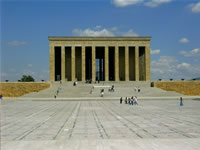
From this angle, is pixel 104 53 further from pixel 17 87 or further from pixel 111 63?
pixel 17 87

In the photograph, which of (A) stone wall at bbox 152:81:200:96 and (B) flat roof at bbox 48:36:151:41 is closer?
(A) stone wall at bbox 152:81:200:96

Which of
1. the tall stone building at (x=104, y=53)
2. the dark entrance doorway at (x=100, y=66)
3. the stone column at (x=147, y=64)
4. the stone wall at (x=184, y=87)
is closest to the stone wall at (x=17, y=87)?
the tall stone building at (x=104, y=53)

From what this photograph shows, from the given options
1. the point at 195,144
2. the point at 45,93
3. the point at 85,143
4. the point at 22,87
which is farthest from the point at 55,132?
the point at 22,87

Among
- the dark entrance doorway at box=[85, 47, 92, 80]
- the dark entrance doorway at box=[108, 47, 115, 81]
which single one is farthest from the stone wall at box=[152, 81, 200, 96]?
the dark entrance doorway at box=[85, 47, 92, 80]

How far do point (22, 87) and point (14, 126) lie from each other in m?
39.1

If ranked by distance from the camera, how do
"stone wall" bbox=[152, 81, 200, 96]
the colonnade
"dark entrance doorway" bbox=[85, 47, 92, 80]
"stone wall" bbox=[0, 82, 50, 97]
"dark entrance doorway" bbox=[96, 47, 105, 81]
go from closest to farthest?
1. "stone wall" bbox=[0, 82, 50, 97]
2. "stone wall" bbox=[152, 81, 200, 96]
3. the colonnade
4. "dark entrance doorway" bbox=[96, 47, 105, 81]
5. "dark entrance doorway" bbox=[85, 47, 92, 80]

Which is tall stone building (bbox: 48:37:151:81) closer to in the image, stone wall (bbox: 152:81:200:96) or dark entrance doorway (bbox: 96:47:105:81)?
dark entrance doorway (bbox: 96:47:105:81)

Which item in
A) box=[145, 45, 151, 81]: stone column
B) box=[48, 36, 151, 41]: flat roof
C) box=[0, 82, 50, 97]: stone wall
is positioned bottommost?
box=[0, 82, 50, 97]: stone wall

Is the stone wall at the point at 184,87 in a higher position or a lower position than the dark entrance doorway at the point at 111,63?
lower

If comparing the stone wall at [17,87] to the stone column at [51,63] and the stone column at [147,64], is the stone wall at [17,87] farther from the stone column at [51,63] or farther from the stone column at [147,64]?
the stone column at [147,64]

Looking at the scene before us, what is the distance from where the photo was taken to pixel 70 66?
6475cm

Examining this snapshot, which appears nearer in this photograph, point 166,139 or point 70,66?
point 166,139

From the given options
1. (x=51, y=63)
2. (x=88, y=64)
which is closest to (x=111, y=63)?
(x=88, y=64)

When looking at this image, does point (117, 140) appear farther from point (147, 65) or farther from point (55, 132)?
point (147, 65)
